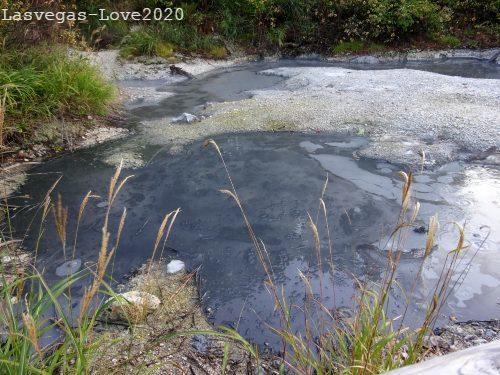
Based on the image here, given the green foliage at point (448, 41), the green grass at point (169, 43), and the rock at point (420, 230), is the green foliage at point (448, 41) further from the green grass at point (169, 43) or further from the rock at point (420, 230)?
the rock at point (420, 230)

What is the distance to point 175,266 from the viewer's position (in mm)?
3232

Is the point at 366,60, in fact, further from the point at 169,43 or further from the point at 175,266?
the point at 175,266

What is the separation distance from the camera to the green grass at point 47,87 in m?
4.81

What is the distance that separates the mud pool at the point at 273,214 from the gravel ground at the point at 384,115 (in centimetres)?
26

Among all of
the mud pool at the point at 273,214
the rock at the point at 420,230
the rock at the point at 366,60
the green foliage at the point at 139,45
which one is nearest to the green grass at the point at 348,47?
the rock at the point at 366,60

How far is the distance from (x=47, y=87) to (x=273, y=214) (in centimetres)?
Answer: 299

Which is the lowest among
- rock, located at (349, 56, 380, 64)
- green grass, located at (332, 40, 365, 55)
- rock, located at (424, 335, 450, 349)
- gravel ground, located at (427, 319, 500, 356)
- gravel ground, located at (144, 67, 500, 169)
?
gravel ground, located at (427, 319, 500, 356)

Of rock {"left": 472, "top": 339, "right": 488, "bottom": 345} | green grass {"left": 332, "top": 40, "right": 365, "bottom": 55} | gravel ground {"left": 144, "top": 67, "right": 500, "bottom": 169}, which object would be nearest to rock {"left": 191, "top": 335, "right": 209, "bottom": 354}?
rock {"left": 472, "top": 339, "right": 488, "bottom": 345}

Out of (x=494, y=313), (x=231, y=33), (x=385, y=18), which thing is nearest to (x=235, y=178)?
(x=494, y=313)

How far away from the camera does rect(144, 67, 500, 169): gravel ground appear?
502cm

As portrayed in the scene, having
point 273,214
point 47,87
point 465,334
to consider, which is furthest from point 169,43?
point 465,334

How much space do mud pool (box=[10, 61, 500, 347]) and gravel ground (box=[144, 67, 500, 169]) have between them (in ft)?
0.85

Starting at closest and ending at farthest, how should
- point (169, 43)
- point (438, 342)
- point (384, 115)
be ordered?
1. point (438, 342)
2. point (384, 115)
3. point (169, 43)

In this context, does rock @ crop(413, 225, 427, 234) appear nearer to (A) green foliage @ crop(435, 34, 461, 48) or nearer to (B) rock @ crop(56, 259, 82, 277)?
(B) rock @ crop(56, 259, 82, 277)
